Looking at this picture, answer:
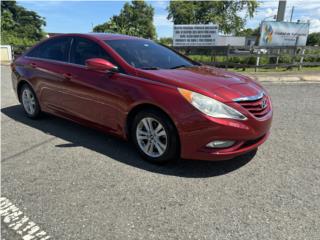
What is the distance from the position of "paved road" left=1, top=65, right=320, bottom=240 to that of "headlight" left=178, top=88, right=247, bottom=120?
723mm

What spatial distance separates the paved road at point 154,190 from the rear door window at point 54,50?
1.28 m

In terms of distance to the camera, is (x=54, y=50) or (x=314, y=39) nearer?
(x=54, y=50)

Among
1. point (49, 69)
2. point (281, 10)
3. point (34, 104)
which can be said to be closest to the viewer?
point (49, 69)

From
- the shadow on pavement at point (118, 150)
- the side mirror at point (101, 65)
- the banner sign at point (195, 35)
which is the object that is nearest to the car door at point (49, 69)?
the shadow on pavement at point (118, 150)

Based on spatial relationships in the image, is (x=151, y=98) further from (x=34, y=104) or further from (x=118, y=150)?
(x=34, y=104)

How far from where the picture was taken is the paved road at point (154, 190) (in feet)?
8.23

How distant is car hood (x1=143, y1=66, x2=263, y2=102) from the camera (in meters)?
3.31

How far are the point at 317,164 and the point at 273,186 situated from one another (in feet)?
2.99

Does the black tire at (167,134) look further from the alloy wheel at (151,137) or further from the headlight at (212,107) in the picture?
the headlight at (212,107)

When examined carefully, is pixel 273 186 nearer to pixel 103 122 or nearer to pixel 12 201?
pixel 103 122

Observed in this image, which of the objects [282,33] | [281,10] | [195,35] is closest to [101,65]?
[195,35]

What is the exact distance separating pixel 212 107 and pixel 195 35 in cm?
1477

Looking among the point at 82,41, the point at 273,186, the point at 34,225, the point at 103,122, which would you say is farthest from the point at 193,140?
the point at 82,41

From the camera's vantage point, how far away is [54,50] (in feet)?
16.3
